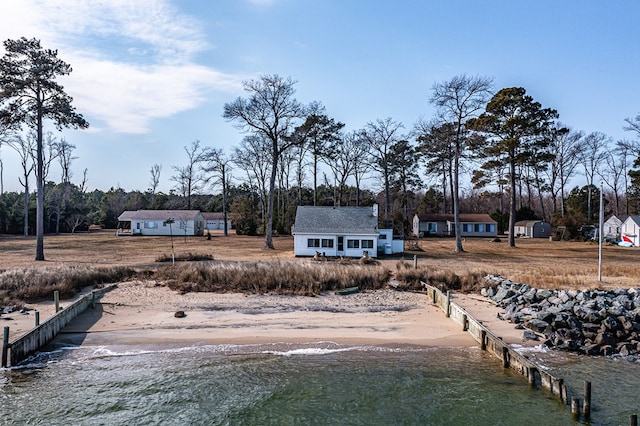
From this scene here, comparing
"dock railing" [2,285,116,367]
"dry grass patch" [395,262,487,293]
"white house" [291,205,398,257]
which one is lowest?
"dock railing" [2,285,116,367]

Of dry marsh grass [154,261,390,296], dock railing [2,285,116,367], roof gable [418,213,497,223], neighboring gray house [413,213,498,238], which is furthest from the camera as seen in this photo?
roof gable [418,213,497,223]

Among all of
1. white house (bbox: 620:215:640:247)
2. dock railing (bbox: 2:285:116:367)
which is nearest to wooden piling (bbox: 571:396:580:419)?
dock railing (bbox: 2:285:116:367)

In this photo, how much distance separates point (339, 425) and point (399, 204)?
222 feet

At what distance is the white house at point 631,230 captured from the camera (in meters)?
50.8

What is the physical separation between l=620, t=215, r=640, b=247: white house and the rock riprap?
34960 millimetres

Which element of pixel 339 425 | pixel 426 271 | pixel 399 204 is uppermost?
pixel 399 204

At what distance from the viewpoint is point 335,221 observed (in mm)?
39031

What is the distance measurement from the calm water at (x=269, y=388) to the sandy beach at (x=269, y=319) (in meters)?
1.07

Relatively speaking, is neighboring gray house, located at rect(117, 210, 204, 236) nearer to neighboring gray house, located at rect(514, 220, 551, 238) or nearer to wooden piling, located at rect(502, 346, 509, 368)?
neighboring gray house, located at rect(514, 220, 551, 238)

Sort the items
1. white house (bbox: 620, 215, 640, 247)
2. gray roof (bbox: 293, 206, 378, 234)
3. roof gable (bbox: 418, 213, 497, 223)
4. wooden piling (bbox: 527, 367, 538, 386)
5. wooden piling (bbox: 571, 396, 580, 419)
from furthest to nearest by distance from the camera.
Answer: roof gable (bbox: 418, 213, 497, 223) → white house (bbox: 620, 215, 640, 247) → gray roof (bbox: 293, 206, 378, 234) → wooden piling (bbox: 527, 367, 538, 386) → wooden piling (bbox: 571, 396, 580, 419)

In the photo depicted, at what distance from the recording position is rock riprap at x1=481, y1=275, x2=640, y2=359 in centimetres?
1644

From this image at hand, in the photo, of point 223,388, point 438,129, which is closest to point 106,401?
point 223,388

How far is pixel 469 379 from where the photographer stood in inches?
532

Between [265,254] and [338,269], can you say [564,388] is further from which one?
[265,254]
